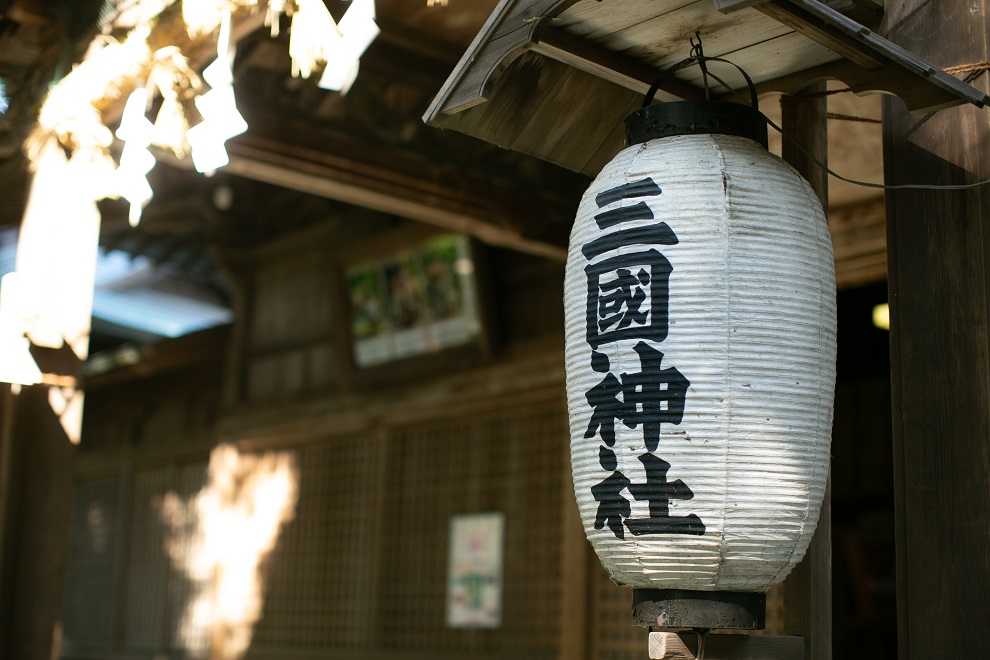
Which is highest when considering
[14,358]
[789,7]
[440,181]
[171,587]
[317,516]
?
[440,181]

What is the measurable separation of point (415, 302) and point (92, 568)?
233 inches

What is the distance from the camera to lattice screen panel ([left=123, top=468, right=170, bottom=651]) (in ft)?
34.7

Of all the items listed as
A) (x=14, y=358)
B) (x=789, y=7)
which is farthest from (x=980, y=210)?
(x=14, y=358)

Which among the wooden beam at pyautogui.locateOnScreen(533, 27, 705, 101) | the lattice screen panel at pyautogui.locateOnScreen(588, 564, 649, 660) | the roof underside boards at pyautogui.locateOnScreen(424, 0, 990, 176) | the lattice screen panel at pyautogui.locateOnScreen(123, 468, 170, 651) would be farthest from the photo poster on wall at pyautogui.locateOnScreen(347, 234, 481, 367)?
the wooden beam at pyautogui.locateOnScreen(533, 27, 705, 101)

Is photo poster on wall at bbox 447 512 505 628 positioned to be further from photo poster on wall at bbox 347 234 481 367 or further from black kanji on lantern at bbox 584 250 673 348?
black kanji on lantern at bbox 584 250 673 348

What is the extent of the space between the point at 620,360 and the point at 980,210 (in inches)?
46.3

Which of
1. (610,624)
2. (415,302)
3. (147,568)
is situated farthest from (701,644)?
(147,568)

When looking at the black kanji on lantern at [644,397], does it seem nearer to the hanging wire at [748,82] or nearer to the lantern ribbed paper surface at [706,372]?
the lantern ribbed paper surface at [706,372]

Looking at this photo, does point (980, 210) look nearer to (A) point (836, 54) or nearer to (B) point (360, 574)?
(A) point (836, 54)

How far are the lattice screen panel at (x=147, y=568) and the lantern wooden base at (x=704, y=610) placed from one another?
8.52 metres

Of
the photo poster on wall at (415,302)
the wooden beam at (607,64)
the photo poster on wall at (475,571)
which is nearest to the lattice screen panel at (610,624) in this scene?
the photo poster on wall at (475,571)

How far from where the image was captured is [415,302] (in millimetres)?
8266

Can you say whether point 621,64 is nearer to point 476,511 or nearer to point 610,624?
point 610,624

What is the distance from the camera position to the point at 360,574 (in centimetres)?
853
